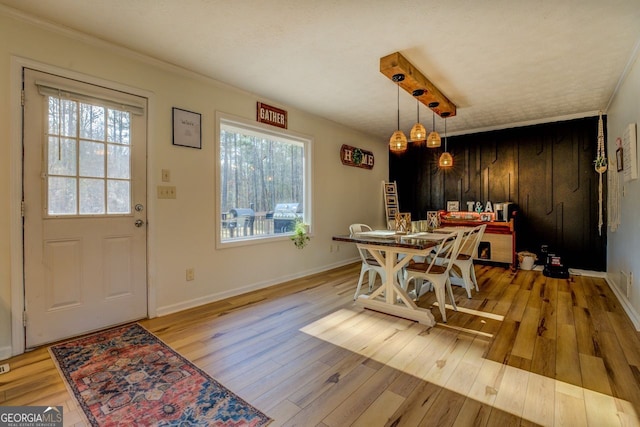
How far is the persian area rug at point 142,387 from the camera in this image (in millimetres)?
1539

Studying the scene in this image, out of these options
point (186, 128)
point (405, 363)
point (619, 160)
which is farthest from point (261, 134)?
point (619, 160)

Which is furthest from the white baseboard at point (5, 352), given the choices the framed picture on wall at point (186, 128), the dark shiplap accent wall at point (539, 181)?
the dark shiplap accent wall at point (539, 181)

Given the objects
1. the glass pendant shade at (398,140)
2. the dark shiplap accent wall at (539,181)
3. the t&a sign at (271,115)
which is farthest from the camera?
the dark shiplap accent wall at (539,181)

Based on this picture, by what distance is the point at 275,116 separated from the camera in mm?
3984

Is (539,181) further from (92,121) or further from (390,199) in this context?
(92,121)

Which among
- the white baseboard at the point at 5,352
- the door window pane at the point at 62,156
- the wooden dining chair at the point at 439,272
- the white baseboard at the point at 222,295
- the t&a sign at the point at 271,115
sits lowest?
the white baseboard at the point at 5,352

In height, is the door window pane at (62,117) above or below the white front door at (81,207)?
above

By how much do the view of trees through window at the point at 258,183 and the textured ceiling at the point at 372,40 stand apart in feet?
2.14

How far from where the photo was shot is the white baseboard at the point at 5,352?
2109 millimetres

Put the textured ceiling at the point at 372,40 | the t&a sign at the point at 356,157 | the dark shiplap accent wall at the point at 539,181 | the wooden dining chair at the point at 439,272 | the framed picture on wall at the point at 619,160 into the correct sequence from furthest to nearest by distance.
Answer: the t&a sign at the point at 356,157 → the dark shiplap accent wall at the point at 539,181 → the framed picture on wall at the point at 619,160 → the wooden dining chair at the point at 439,272 → the textured ceiling at the point at 372,40

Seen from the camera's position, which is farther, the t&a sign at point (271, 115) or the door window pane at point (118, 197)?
the t&a sign at point (271, 115)

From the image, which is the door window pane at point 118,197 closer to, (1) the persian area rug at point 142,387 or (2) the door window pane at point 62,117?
(2) the door window pane at point 62,117

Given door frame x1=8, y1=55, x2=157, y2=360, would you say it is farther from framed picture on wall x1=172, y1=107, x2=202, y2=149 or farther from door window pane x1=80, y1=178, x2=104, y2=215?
framed picture on wall x1=172, y1=107, x2=202, y2=149

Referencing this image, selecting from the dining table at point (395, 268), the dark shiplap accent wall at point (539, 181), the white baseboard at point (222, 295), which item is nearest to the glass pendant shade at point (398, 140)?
the dining table at point (395, 268)
